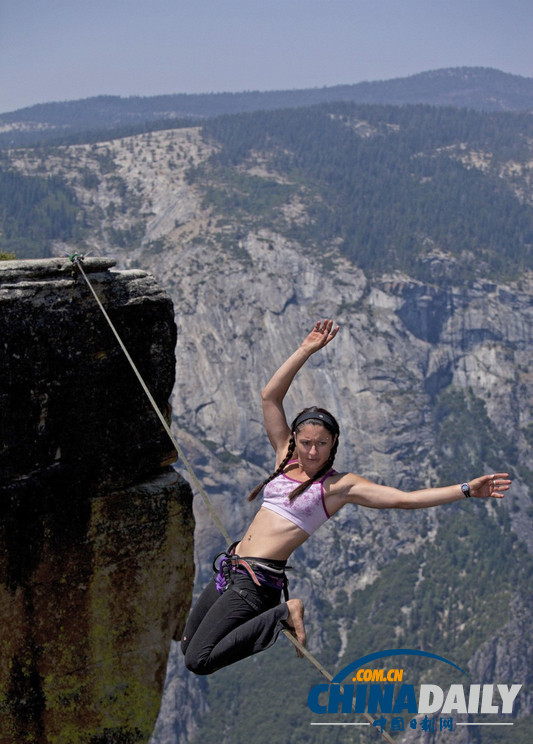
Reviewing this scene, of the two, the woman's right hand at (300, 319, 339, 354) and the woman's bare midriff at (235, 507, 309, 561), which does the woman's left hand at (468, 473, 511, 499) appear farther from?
the woman's right hand at (300, 319, 339, 354)

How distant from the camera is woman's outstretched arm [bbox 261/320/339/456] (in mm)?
7156

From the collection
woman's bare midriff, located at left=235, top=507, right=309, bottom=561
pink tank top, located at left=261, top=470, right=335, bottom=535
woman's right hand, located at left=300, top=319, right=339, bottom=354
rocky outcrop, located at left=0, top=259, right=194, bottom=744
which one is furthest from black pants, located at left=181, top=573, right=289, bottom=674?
woman's right hand, located at left=300, top=319, right=339, bottom=354

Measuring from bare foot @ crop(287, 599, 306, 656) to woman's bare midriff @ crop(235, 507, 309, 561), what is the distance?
0.34 meters

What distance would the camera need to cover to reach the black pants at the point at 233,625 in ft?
20.5

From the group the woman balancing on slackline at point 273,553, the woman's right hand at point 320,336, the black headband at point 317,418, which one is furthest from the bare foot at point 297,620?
the woman's right hand at point 320,336

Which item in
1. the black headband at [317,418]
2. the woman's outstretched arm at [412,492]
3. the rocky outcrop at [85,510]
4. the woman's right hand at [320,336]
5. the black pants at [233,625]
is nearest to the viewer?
the woman's outstretched arm at [412,492]

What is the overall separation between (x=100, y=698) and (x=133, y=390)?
7.79 feet

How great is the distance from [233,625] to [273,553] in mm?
582

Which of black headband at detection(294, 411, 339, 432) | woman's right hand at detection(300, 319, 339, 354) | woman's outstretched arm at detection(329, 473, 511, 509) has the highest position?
woman's right hand at detection(300, 319, 339, 354)

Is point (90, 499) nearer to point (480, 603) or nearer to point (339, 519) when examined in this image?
point (480, 603)

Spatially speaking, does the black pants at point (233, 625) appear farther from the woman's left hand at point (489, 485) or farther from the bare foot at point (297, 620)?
the woman's left hand at point (489, 485)

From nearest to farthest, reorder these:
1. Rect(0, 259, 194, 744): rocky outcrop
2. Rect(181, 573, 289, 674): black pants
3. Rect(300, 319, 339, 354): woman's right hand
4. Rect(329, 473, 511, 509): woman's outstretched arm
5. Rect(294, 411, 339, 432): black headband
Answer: Rect(329, 473, 511, 509): woman's outstretched arm → Rect(181, 573, 289, 674): black pants → Rect(0, 259, 194, 744): rocky outcrop → Rect(294, 411, 339, 432): black headband → Rect(300, 319, 339, 354): woman's right hand

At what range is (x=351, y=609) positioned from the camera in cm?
18212

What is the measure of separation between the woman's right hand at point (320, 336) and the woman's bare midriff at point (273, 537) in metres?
1.34
